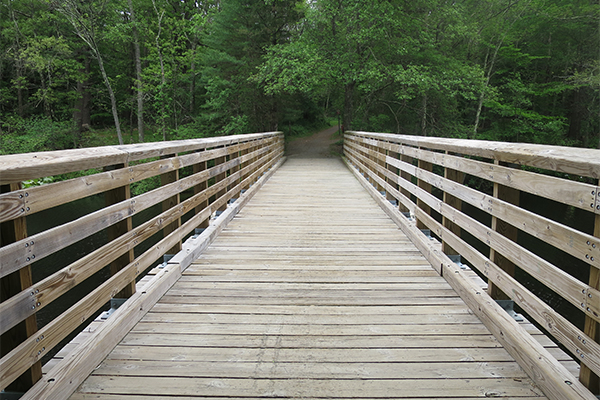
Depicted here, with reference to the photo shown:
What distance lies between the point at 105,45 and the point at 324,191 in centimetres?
2325

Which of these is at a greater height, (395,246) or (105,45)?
(105,45)

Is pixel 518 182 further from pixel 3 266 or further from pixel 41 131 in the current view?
pixel 41 131

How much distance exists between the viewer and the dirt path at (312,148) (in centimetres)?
1840

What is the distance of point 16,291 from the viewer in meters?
1.69

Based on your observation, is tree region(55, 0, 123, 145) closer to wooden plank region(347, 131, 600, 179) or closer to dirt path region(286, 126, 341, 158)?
dirt path region(286, 126, 341, 158)

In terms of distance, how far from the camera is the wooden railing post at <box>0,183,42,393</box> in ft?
5.42

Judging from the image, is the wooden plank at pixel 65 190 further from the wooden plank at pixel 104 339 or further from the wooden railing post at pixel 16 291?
the wooden plank at pixel 104 339

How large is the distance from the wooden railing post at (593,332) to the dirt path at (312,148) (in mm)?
16142

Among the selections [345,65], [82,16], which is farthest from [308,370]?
[82,16]

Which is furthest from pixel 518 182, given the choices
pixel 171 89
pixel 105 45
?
pixel 105 45

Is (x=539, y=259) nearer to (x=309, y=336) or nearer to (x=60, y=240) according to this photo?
(x=309, y=336)

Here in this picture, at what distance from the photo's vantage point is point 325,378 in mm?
2141

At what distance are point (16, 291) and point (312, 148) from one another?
19268mm

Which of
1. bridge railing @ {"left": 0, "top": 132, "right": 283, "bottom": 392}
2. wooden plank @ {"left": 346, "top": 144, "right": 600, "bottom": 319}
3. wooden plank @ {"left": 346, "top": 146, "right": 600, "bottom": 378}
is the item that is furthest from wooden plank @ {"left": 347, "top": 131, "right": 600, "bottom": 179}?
bridge railing @ {"left": 0, "top": 132, "right": 283, "bottom": 392}
